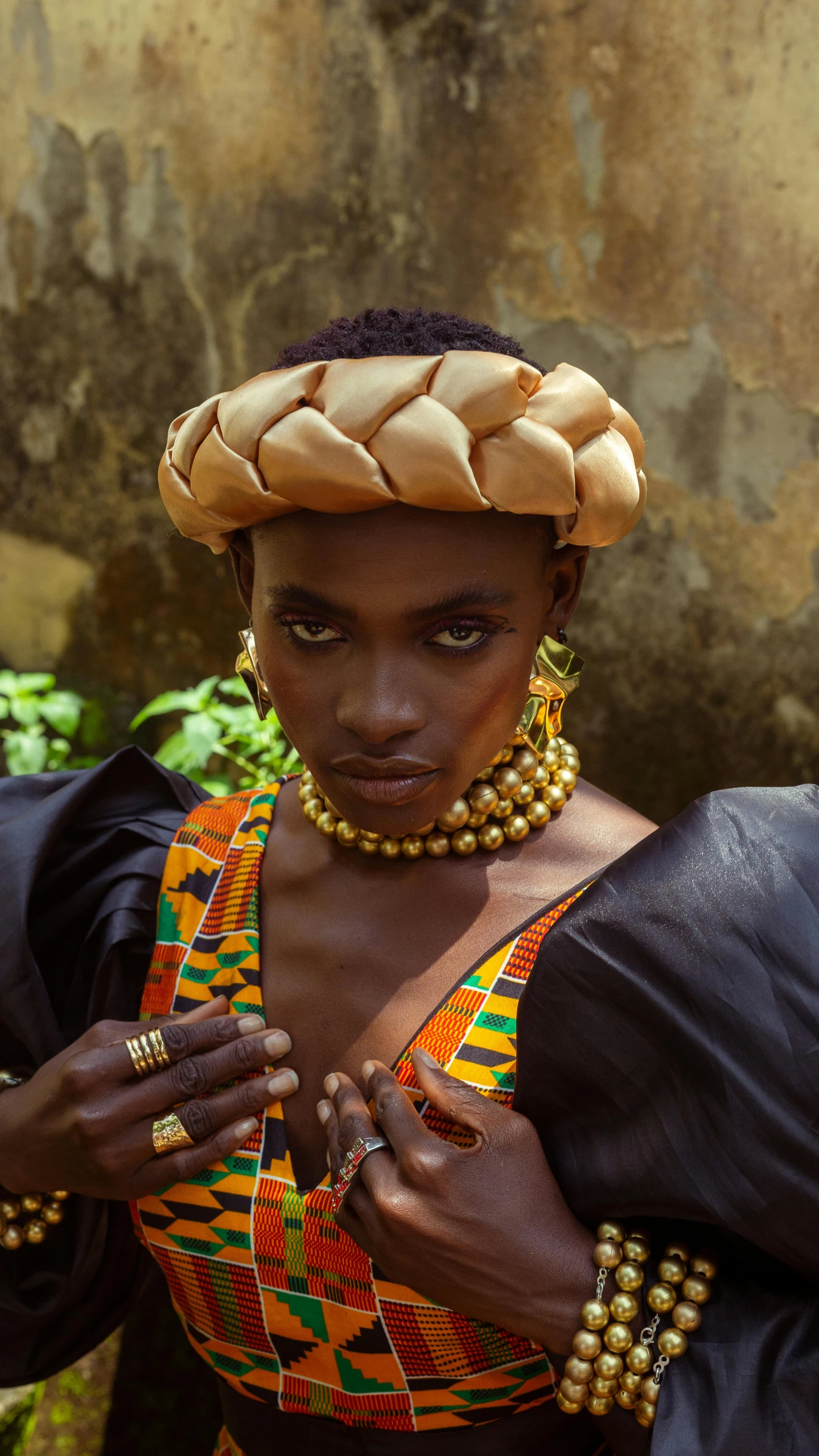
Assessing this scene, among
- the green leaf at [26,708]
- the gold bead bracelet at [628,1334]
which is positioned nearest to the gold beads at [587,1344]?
the gold bead bracelet at [628,1334]

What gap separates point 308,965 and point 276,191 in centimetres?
239

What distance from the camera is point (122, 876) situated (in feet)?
4.92

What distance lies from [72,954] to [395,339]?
0.87 meters

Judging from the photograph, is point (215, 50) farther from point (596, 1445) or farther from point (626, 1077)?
point (596, 1445)

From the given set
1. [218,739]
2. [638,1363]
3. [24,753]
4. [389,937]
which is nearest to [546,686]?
[389,937]

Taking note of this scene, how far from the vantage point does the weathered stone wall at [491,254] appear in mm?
2658

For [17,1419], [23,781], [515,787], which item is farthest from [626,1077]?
[17,1419]

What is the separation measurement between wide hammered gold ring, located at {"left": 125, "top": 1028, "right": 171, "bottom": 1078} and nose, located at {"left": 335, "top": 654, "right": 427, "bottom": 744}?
0.43 meters

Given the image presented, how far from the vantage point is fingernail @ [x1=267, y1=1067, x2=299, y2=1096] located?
1.25 meters

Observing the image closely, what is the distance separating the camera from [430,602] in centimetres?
106

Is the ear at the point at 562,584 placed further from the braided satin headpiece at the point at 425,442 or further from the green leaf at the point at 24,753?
the green leaf at the point at 24,753

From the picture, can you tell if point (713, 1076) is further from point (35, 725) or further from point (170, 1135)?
point (35, 725)

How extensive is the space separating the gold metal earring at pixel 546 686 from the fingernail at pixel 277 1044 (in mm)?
414

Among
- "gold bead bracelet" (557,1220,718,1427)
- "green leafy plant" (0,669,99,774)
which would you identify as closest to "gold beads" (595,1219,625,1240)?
"gold bead bracelet" (557,1220,718,1427)
